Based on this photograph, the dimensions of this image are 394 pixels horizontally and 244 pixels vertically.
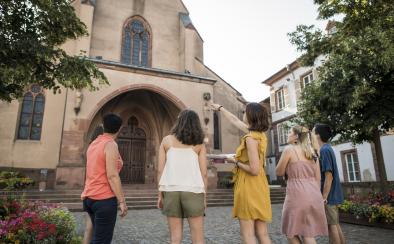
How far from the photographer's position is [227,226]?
22.9 ft

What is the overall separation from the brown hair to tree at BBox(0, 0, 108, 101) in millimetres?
4399

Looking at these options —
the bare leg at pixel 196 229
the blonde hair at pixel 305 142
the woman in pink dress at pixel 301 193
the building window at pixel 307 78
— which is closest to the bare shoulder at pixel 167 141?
the bare leg at pixel 196 229

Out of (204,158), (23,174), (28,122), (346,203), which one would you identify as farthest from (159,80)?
(204,158)

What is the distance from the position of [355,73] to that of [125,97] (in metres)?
12.5

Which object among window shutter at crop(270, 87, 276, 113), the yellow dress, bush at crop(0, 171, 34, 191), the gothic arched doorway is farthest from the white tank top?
window shutter at crop(270, 87, 276, 113)

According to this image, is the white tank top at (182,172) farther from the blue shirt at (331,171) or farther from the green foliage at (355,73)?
the green foliage at (355,73)

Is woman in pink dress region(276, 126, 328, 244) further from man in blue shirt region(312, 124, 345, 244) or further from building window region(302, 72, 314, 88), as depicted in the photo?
building window region(302, 72, 314, 88)

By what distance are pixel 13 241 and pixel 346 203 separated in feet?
25.4

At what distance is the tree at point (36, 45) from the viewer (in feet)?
18.1

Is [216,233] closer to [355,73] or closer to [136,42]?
[355,73]

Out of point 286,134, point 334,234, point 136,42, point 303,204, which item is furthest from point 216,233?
point 286,134

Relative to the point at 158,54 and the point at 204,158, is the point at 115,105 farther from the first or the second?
the point at 204,158

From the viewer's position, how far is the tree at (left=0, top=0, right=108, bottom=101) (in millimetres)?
5520

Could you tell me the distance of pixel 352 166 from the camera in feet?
54.7
